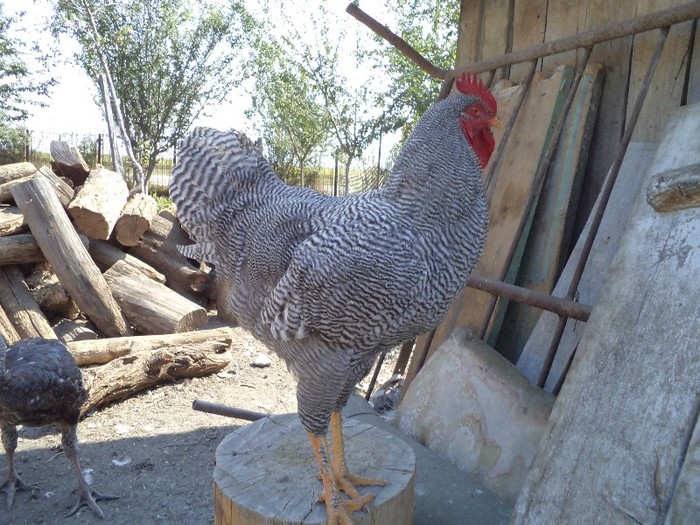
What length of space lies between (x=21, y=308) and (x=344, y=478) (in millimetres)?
5468

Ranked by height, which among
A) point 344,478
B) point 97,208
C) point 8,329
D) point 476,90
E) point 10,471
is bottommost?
point 10,471

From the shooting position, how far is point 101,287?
6746 millimetres

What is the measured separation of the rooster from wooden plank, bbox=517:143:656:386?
1007 millimetres

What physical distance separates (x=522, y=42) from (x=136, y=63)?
52.0 feet

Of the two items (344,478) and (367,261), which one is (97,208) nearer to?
(344,478)

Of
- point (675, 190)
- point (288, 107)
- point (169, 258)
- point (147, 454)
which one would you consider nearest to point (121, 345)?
point (147, 454)

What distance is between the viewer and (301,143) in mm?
19797

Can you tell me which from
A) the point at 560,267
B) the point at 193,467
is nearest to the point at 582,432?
the point at 560,267

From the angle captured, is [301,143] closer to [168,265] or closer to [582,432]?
[168,265]

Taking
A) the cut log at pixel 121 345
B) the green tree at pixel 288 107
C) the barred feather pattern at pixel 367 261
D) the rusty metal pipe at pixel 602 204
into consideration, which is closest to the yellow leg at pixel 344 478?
the barred feather pattern at pixel 367 261

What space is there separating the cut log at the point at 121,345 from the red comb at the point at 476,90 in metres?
4.68

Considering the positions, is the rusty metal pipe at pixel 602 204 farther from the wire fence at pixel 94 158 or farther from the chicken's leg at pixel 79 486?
the wire fence at pixel 94 158

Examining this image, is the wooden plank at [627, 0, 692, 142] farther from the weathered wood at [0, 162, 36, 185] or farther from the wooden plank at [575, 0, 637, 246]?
the weathered wood at [0, 162, 36, 185]

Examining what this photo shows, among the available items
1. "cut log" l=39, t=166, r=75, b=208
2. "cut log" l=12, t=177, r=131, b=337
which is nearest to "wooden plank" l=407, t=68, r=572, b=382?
"cut log" l=12, t=177, r=131, b=337
